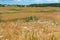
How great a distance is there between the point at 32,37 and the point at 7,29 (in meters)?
0.58

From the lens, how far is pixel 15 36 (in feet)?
12.6

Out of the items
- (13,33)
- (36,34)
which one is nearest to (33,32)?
(36,34)

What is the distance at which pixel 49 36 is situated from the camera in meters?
4.17

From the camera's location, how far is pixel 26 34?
396cm

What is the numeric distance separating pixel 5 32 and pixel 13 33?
157 millimetres

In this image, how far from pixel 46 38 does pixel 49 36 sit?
17cm

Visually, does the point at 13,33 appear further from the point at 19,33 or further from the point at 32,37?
the point at 32,37

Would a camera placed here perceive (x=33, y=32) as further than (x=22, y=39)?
Yes

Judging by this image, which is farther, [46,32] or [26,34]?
[46,32]

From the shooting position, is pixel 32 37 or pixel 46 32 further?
pixel 46 32

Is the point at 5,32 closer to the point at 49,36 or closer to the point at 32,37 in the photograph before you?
the point at 32,37

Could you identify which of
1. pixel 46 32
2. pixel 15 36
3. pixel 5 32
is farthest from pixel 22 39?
pixel 46 32

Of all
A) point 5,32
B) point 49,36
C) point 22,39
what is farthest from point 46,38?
point 5,32

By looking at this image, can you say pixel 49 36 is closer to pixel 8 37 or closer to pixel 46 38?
pixel 46 38
